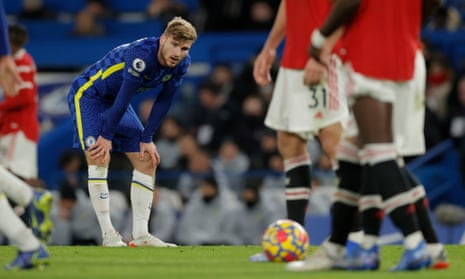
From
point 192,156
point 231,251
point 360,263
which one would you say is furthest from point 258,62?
point 192,156

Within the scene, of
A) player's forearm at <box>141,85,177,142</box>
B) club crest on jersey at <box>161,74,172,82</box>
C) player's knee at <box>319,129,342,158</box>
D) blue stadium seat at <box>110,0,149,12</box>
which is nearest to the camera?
player's knee at <box>319,129,342,158</box>

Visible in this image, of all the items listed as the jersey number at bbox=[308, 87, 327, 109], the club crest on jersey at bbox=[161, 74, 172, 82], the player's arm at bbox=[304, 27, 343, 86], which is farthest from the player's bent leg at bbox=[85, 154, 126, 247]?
the player's arm at bbox=[304, 27, 343, 86]

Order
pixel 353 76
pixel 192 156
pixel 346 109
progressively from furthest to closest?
1. pixel 192 156
2. pixel 346 109
3. pixel 353 76

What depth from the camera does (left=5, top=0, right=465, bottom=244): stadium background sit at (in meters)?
15.7

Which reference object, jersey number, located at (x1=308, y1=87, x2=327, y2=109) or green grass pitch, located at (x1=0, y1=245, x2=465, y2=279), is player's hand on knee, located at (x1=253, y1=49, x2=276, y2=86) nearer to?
jersey number, located at (x1=308, y1=87, x2=327, y2=109)

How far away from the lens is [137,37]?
19.0 meters

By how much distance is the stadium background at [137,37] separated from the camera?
15680 millimetres

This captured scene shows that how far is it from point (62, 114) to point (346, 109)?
1036 centimetres

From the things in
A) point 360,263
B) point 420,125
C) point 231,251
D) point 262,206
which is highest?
point 420,125

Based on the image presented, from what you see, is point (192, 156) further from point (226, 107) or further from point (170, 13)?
point (170, 13)

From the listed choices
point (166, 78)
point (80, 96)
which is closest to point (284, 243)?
point (166, 78)

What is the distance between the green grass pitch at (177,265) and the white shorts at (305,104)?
3.50 feet

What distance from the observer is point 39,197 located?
731 centimetres

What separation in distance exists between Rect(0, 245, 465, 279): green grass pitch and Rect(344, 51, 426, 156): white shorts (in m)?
0.82
